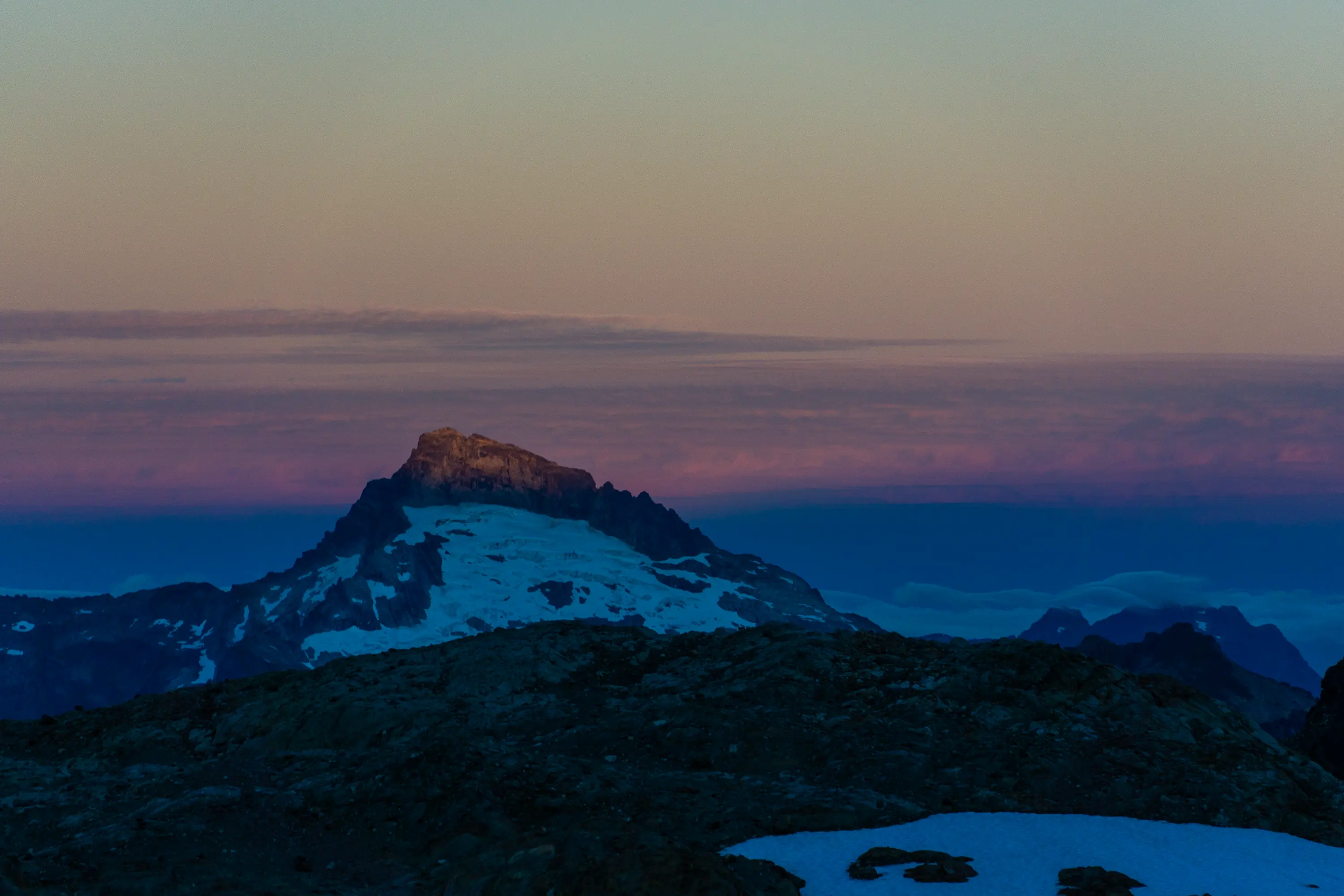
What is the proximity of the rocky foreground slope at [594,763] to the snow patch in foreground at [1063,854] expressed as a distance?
234cm

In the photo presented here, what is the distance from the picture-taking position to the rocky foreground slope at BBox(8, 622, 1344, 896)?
1786 inches

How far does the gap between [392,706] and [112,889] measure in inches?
1030

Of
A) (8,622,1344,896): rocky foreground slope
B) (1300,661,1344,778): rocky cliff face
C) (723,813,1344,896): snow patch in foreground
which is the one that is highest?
(723,813,1344,896): snow patch in foreground

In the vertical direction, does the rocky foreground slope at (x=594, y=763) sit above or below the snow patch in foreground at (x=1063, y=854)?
below

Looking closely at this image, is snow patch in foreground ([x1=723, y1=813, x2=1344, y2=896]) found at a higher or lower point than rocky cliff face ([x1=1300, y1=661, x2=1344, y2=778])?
higher

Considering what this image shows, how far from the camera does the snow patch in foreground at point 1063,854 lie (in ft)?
134

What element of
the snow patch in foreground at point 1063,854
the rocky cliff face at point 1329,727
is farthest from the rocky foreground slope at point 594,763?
the rocky cliff face at point 1329,727

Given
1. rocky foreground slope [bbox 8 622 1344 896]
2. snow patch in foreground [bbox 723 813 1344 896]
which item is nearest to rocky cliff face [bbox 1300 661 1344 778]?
rocky foreground slope [bbox 8 622 1344 896]

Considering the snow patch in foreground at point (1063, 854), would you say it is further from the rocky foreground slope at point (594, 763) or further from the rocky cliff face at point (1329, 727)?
the rocky cliff face at point (1329, 727)

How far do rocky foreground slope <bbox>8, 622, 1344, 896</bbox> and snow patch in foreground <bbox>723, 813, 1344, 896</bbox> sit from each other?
7.67 ft

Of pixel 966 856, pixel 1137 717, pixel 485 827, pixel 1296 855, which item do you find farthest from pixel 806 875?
pixel 1137 717

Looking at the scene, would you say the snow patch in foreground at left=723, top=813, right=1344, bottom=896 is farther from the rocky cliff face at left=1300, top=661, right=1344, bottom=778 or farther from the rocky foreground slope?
the rocky cliff face at left=1300, top=661, right=1344, bottom=778

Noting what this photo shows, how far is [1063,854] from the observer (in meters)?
43.2

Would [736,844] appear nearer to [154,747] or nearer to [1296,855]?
[1296,855]
